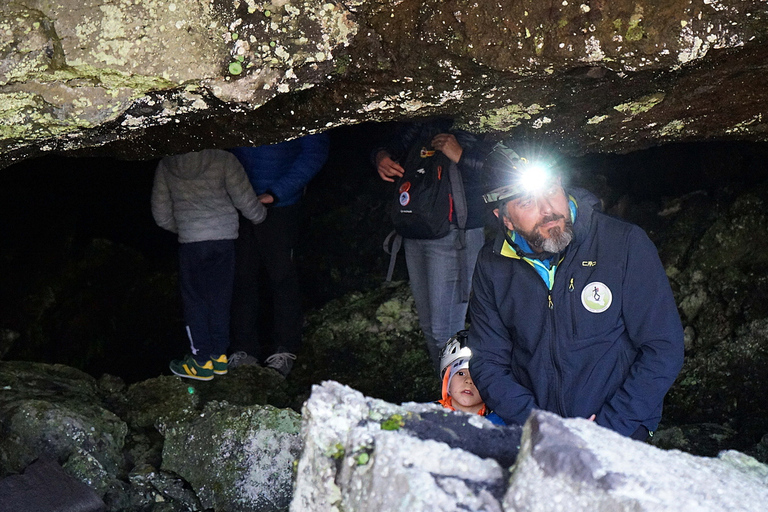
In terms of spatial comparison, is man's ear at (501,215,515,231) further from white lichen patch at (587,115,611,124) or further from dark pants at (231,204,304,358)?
dark pants at (231,204,304,358)

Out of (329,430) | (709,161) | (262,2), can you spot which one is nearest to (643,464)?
(329,430)

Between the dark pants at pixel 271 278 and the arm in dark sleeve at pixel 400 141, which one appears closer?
the arm in dark sleeve at pixel 400 141

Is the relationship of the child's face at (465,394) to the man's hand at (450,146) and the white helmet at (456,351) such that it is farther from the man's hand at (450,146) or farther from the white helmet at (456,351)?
the man's hand at (450,146)

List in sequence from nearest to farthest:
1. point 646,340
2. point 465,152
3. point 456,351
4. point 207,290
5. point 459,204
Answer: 1. point 646,340
2. point 456,351
3. point 465,152
4. point 459,204
5. point 207,290

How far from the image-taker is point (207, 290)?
16.8 ft

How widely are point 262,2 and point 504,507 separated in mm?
1982

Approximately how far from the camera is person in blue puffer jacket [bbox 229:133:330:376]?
4992mm

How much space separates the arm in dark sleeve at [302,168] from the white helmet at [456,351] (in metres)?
1.72

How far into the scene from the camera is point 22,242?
19.4 ft

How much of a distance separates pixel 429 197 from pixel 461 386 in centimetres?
111

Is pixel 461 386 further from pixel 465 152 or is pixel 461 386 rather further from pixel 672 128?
pixel 672 128

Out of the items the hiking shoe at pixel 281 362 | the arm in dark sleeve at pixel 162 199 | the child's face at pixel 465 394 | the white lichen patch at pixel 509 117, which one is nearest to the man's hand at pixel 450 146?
the white lichen patch at pixel 509 117

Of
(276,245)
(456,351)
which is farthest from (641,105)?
(276,245)

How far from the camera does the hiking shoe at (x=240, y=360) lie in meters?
5.48
